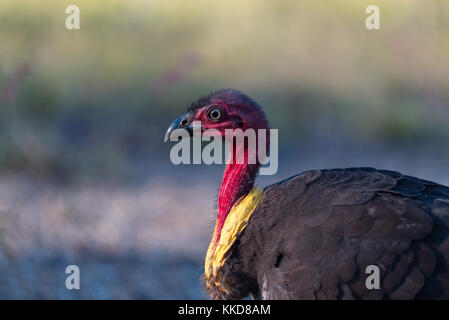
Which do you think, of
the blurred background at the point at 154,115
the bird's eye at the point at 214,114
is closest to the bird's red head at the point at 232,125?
the bird's eye at the point at 214,114

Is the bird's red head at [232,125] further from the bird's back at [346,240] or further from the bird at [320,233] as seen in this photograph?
the bird's back at [346,240]

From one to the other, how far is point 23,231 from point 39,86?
1702mm

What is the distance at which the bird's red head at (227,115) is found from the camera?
13.0 ft

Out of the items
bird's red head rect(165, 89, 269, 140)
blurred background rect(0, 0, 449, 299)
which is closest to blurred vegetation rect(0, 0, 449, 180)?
blurred background rect(0, 0, 449, 299)

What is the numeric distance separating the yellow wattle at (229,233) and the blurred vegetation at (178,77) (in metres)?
3.41

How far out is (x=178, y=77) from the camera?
7668mm

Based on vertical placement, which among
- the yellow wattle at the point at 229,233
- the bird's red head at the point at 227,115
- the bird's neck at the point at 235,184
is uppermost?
the bird's red head at the point at 227,115

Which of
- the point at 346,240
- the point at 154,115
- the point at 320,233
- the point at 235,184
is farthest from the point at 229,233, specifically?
the point at 154,115

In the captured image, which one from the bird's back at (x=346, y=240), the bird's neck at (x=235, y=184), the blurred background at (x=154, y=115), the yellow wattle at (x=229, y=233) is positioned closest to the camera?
the bird's back at (x=346, y=240)

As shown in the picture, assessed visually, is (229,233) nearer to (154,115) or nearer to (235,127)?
(235,127)

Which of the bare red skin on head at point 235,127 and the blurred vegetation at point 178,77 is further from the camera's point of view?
the blurred vegetation at point 178,77

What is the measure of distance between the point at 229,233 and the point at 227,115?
719 millimetres

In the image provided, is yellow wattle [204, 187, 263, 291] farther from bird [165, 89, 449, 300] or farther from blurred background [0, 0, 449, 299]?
blurred background [0, 0, 449, 299]
